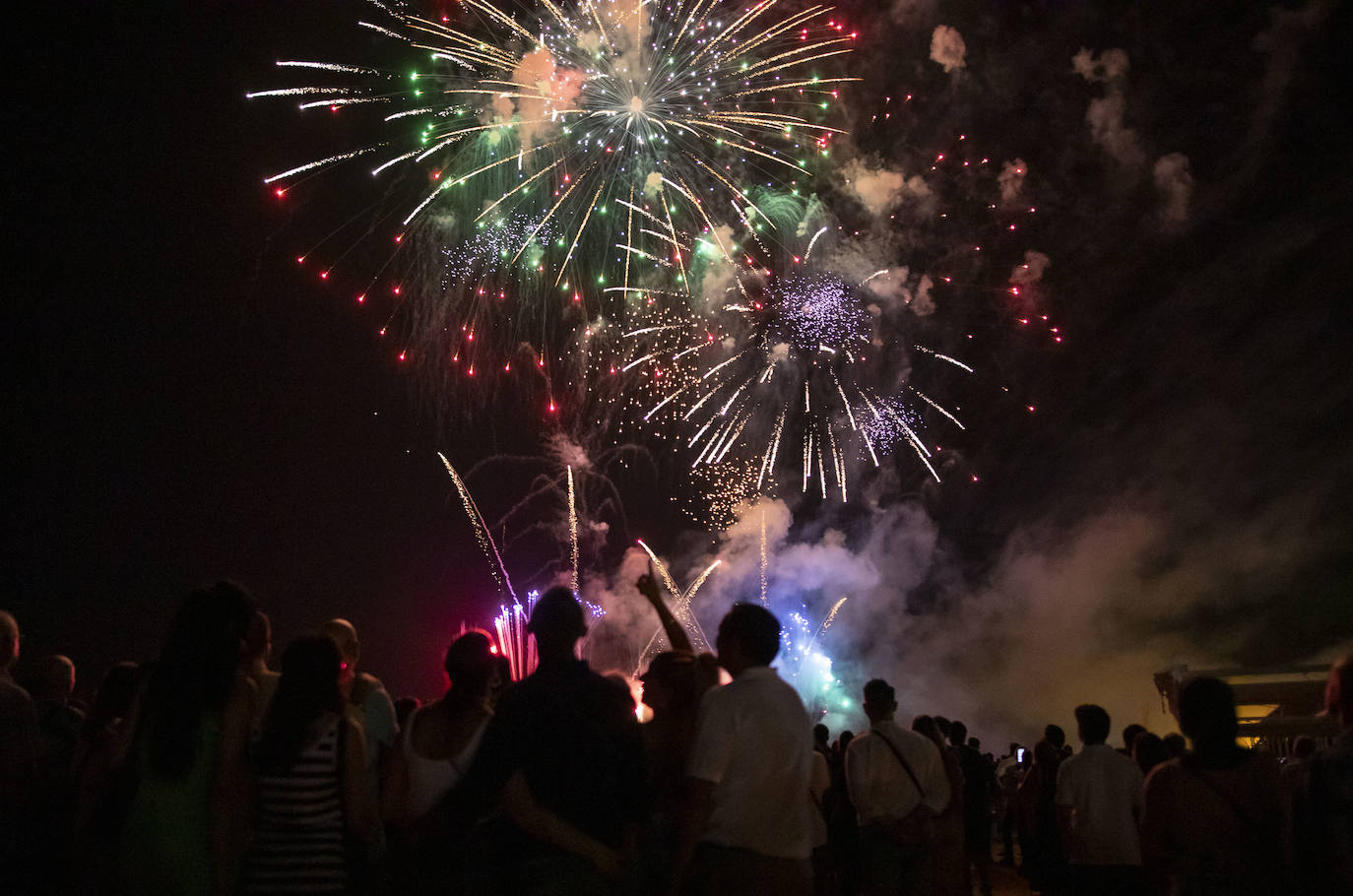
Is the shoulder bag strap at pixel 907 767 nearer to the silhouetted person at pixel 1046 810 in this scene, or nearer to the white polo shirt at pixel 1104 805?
the white polo shirt at pixel 1104 805

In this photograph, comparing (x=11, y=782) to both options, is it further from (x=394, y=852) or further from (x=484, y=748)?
(x=484, y=748)

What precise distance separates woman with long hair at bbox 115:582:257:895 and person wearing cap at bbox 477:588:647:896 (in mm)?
1155

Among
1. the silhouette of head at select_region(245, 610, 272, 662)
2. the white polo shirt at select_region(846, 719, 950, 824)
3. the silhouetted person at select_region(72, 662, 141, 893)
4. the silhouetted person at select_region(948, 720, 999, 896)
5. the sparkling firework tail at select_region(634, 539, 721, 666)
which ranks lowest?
the silhouetted person at select_region(72, 662, 141, 893)

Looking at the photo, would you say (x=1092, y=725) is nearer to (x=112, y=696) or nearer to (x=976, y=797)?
(x=976, y=797)

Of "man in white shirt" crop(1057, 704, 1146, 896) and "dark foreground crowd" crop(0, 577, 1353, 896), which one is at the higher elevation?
"man in white shirt" crop(1057, 704, 1146, 896)

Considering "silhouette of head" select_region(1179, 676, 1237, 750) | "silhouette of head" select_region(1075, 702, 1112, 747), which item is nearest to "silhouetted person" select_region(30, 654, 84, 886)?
"silhouette of head" select_region(1179, 676, 1237, 750)

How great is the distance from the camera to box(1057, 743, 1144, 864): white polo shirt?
20.8 feet

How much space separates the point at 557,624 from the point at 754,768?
37.0 inches

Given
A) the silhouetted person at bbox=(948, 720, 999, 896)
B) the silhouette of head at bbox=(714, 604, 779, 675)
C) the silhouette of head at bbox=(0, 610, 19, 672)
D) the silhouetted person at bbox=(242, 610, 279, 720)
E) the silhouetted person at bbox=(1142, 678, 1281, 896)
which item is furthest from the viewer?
the silhouetted person at bbox=(948, 720, 999, 896)

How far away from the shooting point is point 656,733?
15.4 ft

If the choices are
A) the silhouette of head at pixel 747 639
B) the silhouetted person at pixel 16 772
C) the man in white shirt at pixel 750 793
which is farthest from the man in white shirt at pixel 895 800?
the silhouetted person at pixel 16 772

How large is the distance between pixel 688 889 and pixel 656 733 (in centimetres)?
94

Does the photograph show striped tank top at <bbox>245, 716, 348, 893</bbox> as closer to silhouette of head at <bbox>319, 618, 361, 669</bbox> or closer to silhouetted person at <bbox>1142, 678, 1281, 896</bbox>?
silhouette of head at <bbox>319, 618, 361, 669</bbox>

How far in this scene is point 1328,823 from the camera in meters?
3.75
